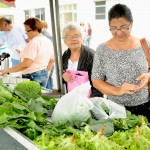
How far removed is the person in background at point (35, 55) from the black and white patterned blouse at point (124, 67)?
169 cm

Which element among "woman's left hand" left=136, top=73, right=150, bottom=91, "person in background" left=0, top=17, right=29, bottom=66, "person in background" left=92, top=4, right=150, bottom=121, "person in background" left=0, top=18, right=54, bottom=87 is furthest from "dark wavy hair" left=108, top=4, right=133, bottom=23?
"person in background" left=0, top=17, right=29, bottom=66

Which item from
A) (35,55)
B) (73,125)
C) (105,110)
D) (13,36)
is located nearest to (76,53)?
(35,55)

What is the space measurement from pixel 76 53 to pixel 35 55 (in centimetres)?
101

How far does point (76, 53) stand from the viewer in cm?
288

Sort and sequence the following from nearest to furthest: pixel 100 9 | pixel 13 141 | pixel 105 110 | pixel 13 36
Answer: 1. pixel 13 141
2. pixel 105 110
3. pixel 13 36
4. pixel 100 9

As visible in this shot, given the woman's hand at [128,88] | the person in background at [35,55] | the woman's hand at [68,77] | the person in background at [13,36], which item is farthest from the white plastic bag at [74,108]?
the person in background at [13,36]

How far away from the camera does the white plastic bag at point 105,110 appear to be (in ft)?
5.67

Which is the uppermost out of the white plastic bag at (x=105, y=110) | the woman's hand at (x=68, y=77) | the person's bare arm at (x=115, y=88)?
the person's bare arm at (x=115, y=88)

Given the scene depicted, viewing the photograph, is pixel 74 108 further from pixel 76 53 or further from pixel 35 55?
pixel 35 55

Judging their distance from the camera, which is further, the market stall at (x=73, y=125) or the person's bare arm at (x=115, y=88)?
the person's bare arm at (x=115, y=88)

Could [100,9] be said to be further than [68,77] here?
Yes

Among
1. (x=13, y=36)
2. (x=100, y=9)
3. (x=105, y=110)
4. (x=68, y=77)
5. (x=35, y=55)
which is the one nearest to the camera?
(x=105, y=110)

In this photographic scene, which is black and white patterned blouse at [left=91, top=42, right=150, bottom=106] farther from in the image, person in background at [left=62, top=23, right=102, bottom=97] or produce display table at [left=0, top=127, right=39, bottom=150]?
produce display table at [left=0, top=127, right=39, bottom=150]

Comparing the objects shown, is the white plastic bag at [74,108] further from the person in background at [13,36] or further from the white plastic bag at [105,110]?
the person in background at [13,36]
